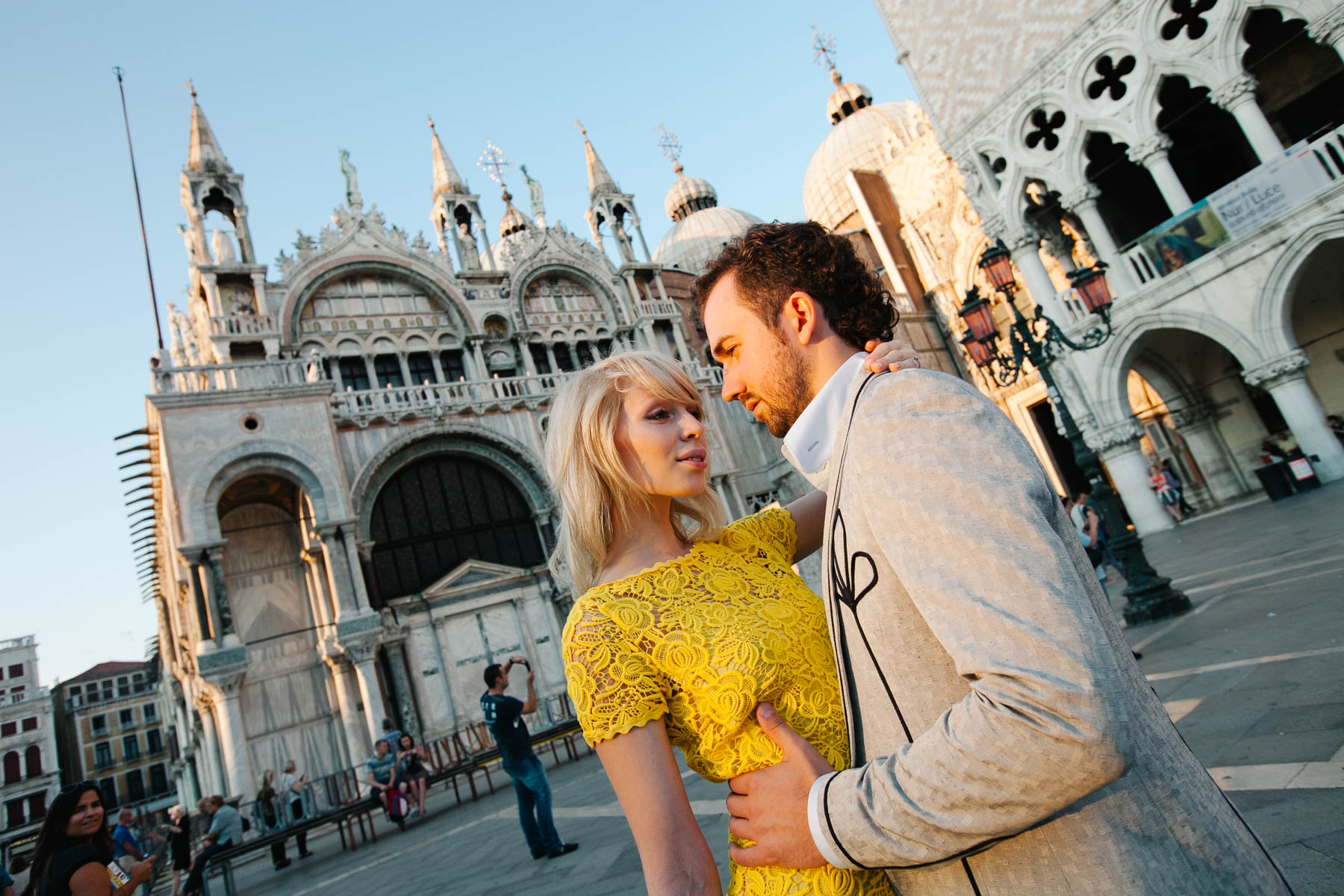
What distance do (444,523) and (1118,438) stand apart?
1542 centimetres

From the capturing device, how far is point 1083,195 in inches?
610

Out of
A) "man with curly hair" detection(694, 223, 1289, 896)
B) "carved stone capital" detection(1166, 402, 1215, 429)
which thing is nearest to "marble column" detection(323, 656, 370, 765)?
"man with curly hair" detection(694, 223, 1289, 896)

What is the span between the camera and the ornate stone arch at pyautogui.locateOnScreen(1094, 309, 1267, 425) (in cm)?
1399

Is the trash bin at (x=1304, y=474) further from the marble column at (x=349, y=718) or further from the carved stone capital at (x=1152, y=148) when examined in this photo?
the marble column at (x=349, y=718)

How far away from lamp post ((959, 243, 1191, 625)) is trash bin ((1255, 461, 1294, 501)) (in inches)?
307

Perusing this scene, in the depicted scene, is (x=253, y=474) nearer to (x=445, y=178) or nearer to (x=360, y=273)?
(x=360, y=273)

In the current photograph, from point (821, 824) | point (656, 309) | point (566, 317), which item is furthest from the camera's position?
point (656, 309)

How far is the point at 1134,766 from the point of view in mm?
1062

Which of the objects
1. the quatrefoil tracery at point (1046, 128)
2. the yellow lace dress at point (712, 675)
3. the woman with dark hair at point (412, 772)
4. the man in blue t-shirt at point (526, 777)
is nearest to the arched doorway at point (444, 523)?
the woman with dark hair at point (412, 772)

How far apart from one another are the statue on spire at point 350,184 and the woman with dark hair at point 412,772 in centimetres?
1479

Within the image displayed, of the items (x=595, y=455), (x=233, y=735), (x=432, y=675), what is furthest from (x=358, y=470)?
(x=595, y=455)

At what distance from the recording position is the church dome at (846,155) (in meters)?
33.5

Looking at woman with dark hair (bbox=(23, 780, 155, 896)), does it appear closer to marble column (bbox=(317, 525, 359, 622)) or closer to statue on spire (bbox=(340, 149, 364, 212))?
marble column (bbox=(317, 525, 359, 622))

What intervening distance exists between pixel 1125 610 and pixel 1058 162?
39.5 feet
